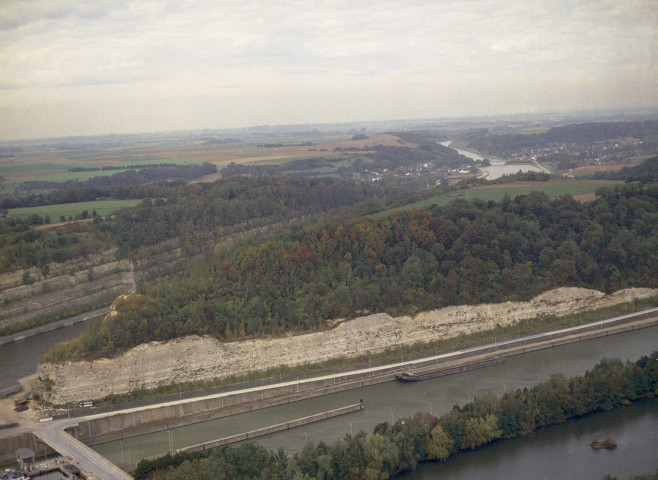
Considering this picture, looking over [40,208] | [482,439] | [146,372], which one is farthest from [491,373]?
[40,208]

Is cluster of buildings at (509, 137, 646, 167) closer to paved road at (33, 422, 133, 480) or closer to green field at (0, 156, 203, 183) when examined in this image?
green field at (0, 156, 203, 183)

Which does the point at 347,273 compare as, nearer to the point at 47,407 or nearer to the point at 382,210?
the point at 382,210

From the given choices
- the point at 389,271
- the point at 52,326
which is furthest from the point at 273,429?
the point at 52,326

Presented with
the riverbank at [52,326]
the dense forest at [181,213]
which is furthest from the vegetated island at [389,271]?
the riverbank at [52,326]

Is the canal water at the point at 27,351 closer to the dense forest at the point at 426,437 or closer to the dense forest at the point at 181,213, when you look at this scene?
the dense forest at the point at 181,213

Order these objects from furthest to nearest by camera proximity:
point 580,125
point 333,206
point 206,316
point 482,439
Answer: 1. point 580,125
2. point 333,206
3. point 206,316
4. point 482,439

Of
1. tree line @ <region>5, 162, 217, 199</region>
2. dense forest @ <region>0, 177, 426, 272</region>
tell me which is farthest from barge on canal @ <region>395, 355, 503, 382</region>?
tree line @ <region>5, 162, 217, 199</region>

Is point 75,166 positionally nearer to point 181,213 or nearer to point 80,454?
point 181,213

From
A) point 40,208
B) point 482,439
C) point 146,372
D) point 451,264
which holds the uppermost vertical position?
point 40,208
